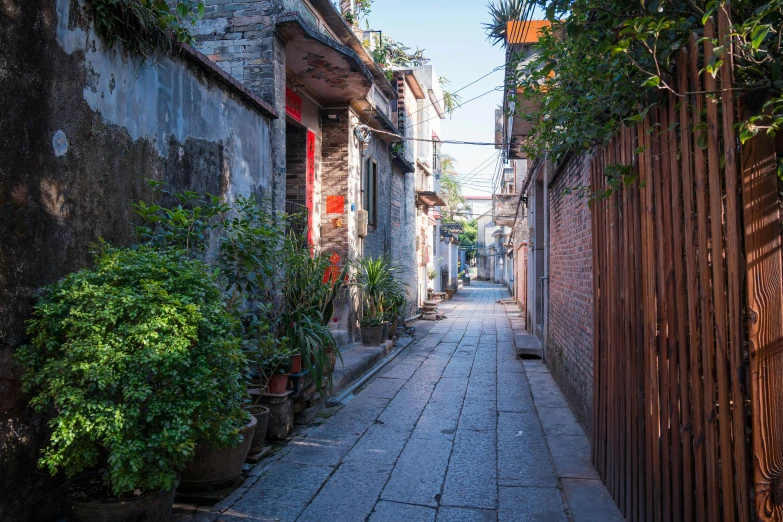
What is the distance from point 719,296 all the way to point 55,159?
3.33m

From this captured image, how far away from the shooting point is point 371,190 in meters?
11.4

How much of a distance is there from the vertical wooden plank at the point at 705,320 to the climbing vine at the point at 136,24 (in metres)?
3.28

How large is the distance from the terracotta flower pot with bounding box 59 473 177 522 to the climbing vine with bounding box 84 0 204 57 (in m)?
2.72

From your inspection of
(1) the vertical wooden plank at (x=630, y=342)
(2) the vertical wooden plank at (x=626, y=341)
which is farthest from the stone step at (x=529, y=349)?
(1) the vertical wooden plank at (x=630, y=342)

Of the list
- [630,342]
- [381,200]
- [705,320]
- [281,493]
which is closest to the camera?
[705,320]

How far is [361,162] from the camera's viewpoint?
10.5 m

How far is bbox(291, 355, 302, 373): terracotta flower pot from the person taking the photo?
17.0 ft

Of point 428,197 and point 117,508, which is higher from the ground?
point 428,197

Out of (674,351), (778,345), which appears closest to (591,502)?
(674,351)

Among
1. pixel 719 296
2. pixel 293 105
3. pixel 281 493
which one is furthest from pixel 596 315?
pixel 293 105

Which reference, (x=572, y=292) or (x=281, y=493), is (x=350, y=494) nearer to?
(x=281, y=493)

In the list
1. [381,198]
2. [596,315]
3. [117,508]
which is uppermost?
[381,198]

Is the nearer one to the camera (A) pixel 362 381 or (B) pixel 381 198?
(A) pixel 362 381

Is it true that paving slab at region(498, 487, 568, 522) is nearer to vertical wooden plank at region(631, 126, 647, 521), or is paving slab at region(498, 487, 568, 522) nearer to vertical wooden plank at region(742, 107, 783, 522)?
vertical wooden plank at region(631, 126, 647, 521)
